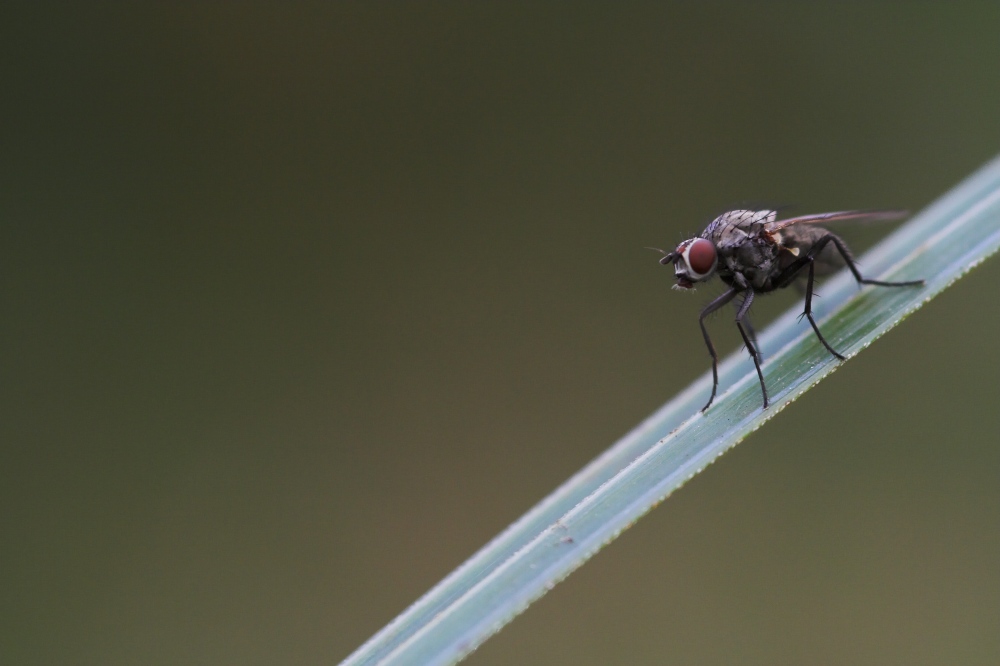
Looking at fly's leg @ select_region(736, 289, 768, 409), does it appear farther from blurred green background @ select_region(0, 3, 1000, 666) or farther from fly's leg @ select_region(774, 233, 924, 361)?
blurred green background @ select_region(0, 3, 1000, 666)

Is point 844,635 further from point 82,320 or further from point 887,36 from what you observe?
point 82,320

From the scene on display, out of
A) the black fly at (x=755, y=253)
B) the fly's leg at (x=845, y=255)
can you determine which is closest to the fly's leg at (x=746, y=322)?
the black fly at (x=755, y=253)

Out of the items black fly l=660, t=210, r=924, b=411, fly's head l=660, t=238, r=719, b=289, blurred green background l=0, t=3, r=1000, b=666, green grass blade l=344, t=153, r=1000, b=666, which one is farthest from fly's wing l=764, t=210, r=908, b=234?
blurred green background l=0, t=3, r=1000, b=666

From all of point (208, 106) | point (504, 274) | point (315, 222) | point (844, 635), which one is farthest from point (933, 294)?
point (208, 106)

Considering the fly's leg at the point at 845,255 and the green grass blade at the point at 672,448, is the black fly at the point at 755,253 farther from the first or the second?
the green grass blade at the point at 672,448

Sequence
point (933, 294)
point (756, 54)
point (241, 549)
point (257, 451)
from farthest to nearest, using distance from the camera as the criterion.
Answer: point (756, 54), point (257, 451), point (241, 549), point (933, 294)

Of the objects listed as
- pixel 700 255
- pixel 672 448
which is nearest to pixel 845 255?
pixel 700 255

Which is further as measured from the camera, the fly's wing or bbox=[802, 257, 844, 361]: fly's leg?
the fly's wing
